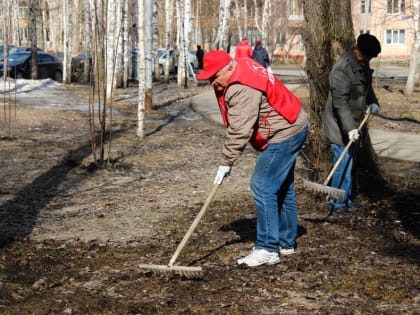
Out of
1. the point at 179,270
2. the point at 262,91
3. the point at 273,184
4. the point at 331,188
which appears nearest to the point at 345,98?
the point at 331,188

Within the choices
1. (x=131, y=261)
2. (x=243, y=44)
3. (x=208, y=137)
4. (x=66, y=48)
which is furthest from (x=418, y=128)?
(x=66, y=48)

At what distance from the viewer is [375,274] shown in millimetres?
5039

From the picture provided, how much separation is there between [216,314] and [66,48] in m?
23.3

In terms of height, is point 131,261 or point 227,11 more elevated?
point 227,11

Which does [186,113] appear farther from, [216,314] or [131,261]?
[216,314]

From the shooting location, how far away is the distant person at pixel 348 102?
20.8 feet

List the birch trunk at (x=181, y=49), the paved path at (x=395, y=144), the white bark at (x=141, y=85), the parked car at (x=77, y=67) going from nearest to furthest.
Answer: the paved path at (x=395, y=144) < the white bark at (x=141, y=85) < the birch trunk at (x=181, y=49) < the parked car at (x=77, y=67)

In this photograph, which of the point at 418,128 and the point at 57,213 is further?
the point at 418,128

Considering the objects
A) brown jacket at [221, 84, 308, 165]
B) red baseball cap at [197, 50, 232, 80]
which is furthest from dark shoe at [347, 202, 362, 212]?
red baseball cap at [197, 50, 232, 80]

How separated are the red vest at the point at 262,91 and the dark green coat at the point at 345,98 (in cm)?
140

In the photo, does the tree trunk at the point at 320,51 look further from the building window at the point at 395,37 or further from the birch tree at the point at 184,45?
the building window at the point at 395,37

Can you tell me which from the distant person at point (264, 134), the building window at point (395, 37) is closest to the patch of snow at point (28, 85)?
the distant person at point (264, 134)

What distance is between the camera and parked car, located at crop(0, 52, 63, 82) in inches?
1126

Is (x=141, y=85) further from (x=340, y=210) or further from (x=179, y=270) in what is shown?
(x=179, y=270)
